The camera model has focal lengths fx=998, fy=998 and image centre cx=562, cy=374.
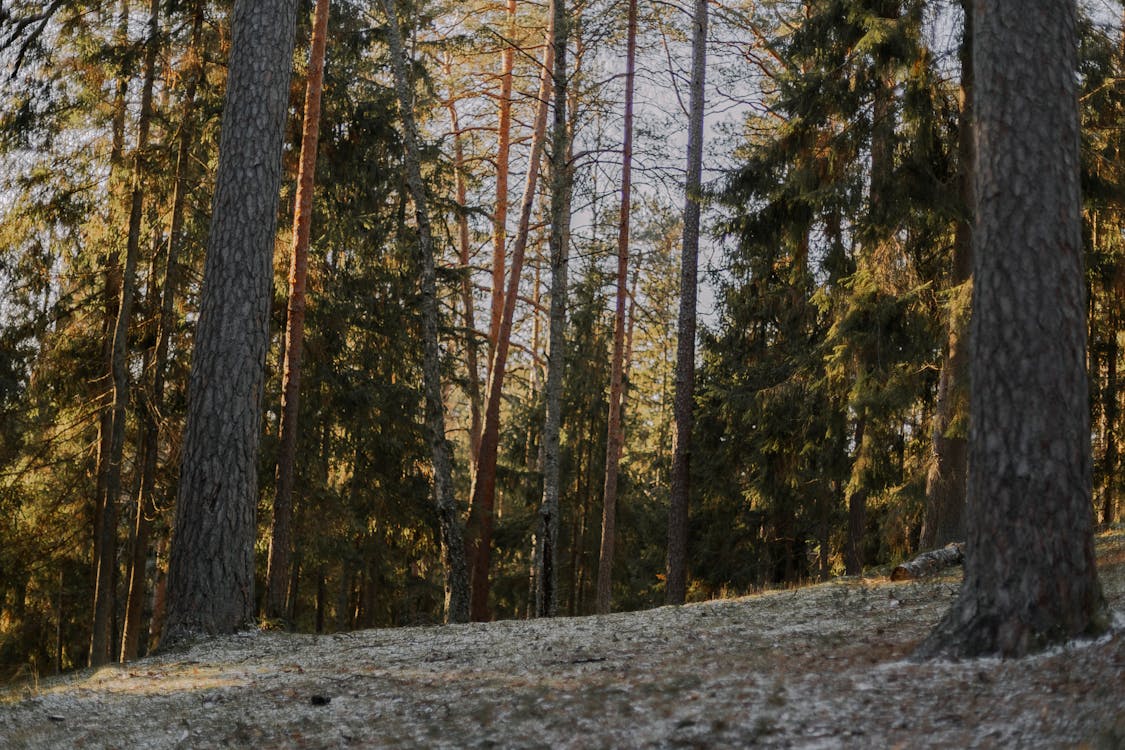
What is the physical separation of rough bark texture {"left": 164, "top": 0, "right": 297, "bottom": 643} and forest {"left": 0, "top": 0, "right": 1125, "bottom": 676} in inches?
1.1

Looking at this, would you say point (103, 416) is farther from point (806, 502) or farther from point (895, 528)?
point (806, 502)

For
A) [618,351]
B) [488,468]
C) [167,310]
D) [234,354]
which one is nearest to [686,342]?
[488,468]

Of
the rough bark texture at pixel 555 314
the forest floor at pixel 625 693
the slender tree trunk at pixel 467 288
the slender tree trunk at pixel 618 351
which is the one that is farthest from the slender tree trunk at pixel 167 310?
the slender tree trunk at pixel 618 351

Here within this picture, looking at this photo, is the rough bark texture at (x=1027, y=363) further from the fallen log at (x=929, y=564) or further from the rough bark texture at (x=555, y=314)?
the rough bark texture at (x=555, y=314)

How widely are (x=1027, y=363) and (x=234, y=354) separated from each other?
6206 mm

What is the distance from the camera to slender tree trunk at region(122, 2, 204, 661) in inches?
505

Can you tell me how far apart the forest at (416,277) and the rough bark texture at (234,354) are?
0.10 feet

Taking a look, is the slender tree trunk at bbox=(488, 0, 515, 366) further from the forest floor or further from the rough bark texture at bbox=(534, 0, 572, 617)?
the forest floor

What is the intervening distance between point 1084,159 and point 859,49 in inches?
101

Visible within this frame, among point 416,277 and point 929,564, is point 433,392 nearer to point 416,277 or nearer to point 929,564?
point 416,277

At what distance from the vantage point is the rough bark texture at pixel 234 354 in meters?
8.32

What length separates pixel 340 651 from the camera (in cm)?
742

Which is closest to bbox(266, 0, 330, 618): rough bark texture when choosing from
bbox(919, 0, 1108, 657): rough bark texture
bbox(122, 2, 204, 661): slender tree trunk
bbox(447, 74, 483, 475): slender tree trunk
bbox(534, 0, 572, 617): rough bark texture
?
bbox(122, 2, 204, 661): slender tree trunk

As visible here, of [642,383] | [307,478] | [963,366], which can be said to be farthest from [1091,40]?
[642,383]
